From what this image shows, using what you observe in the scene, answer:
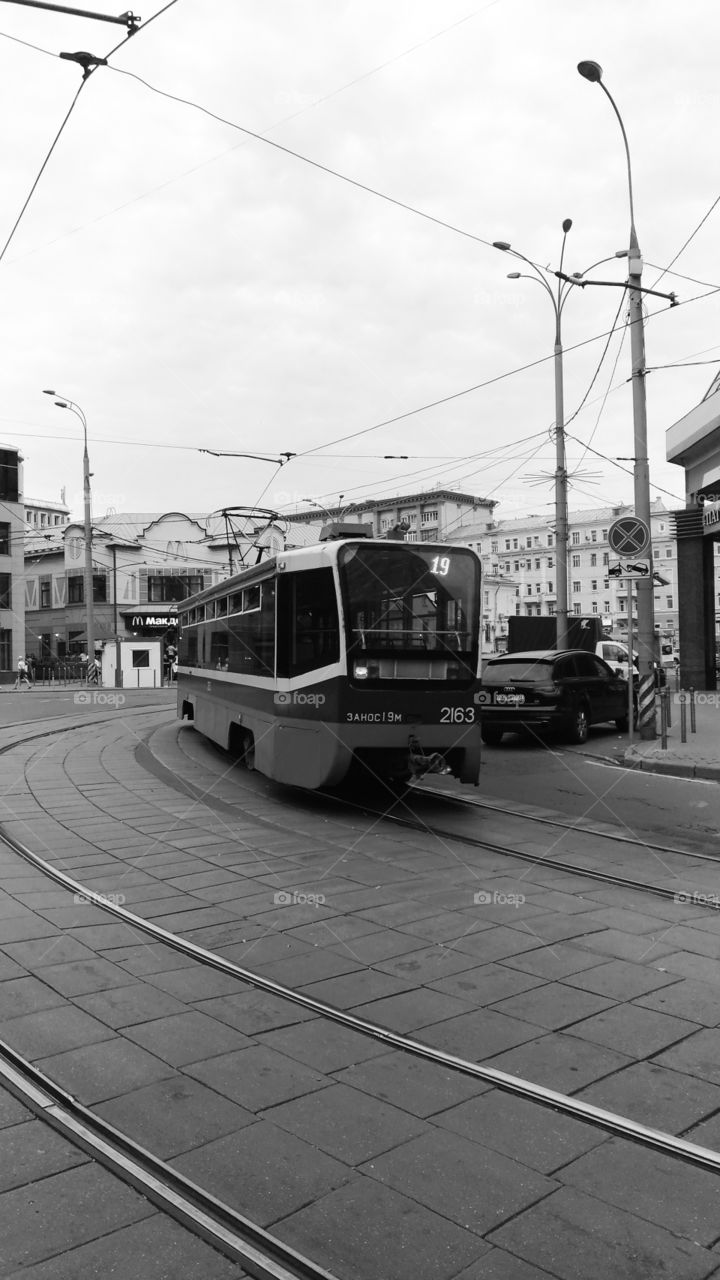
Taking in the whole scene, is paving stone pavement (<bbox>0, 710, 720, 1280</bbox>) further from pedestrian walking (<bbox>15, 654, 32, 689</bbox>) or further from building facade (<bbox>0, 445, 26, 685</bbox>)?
building facade (<bbox>0, 445, 26, 685</bbox>)

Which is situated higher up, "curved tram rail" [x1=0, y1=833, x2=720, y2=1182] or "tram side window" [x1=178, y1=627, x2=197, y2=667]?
"tram side window" [x1=178, y1=627, x2=197, y2=667]

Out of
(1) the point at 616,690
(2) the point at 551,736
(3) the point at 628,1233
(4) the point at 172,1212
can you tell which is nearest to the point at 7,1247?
(4) the point at 172,1212

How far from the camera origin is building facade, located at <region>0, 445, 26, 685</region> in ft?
165

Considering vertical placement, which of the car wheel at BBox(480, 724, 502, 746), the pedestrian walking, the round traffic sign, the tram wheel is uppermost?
the round traffic sign

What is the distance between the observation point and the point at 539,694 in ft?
51.6

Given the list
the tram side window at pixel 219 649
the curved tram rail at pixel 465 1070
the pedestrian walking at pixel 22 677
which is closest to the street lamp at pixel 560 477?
the tram side window at pixel 219 649

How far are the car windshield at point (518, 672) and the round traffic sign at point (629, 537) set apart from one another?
2218 millimetres

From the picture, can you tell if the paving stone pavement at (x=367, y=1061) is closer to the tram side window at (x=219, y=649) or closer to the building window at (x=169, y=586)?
the tram side window at (x=219, y=649)

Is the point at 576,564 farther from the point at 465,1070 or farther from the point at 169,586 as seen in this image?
the point at 465,1070

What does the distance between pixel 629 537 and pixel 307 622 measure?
7093mm

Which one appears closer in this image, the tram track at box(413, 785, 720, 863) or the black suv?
the tram track at box(413, 785, 720, 863)

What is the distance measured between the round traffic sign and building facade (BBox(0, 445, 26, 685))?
41442mm

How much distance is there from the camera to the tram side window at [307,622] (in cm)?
958

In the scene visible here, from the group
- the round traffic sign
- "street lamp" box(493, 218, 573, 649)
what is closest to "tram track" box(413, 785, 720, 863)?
the round traffic sign
